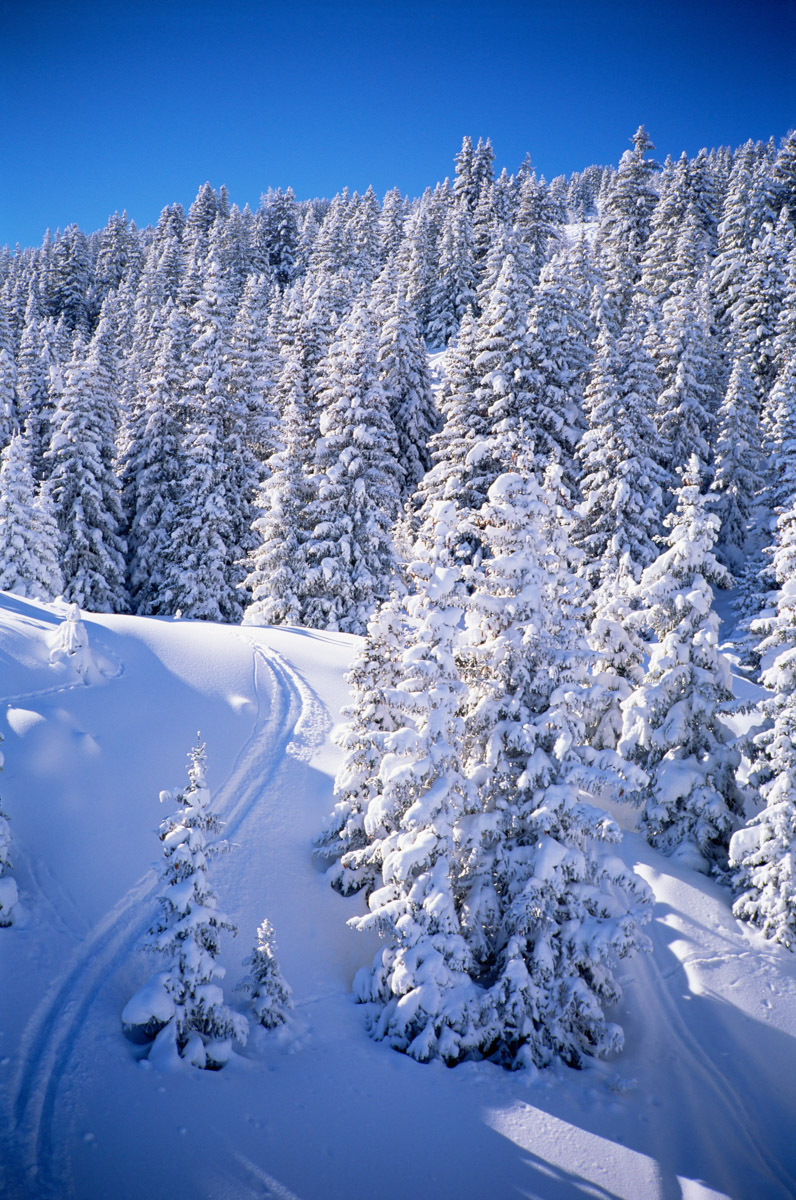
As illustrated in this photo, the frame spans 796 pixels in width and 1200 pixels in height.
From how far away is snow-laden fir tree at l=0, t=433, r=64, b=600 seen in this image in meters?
26.1

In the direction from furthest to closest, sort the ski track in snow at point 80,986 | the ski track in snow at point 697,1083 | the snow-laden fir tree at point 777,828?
the snow-laden fir tree at point 777,828 < the ski track in snow at point 697,1083 < the ski track in snow at point 80,986

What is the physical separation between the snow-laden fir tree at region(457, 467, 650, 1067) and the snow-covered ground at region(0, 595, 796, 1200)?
864 mm

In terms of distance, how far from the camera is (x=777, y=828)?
1140 cm

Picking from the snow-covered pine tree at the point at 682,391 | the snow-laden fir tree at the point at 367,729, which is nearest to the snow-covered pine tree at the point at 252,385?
the snow-covered pine tree at the point at 682,391

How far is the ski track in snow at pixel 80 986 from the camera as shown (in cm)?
698

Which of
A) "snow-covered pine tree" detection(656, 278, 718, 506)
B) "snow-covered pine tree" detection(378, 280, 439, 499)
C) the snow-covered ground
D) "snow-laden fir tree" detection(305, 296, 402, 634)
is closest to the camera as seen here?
the snow-covered ground

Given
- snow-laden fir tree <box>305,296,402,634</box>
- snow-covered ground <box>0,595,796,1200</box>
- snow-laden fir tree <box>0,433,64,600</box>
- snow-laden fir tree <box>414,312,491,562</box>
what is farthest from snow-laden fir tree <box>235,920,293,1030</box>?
snow-laden fir tree <box>0,433,64,600</box>

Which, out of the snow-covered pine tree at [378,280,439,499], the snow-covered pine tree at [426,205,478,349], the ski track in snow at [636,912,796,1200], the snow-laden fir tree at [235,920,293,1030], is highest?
the snow-covered pine tree at [426,205,478,349]

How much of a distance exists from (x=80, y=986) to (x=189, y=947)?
2349 millimetres

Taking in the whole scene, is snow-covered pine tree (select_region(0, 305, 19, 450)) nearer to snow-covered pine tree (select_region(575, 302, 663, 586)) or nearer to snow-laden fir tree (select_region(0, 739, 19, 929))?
snow-covered pine tree (select_region(575, 302, 663, 586))

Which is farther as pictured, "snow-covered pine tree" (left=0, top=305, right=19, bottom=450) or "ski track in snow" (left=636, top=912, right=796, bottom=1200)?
"snow-covered pine tree" (left=0, top=305, right=19, bottom=450)

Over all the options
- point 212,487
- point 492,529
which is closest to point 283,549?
point 212,487

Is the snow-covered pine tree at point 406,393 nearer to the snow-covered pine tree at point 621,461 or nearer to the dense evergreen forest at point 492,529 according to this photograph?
the dense evergreen forest at point 492,529

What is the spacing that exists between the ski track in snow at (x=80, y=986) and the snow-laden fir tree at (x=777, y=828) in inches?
381
